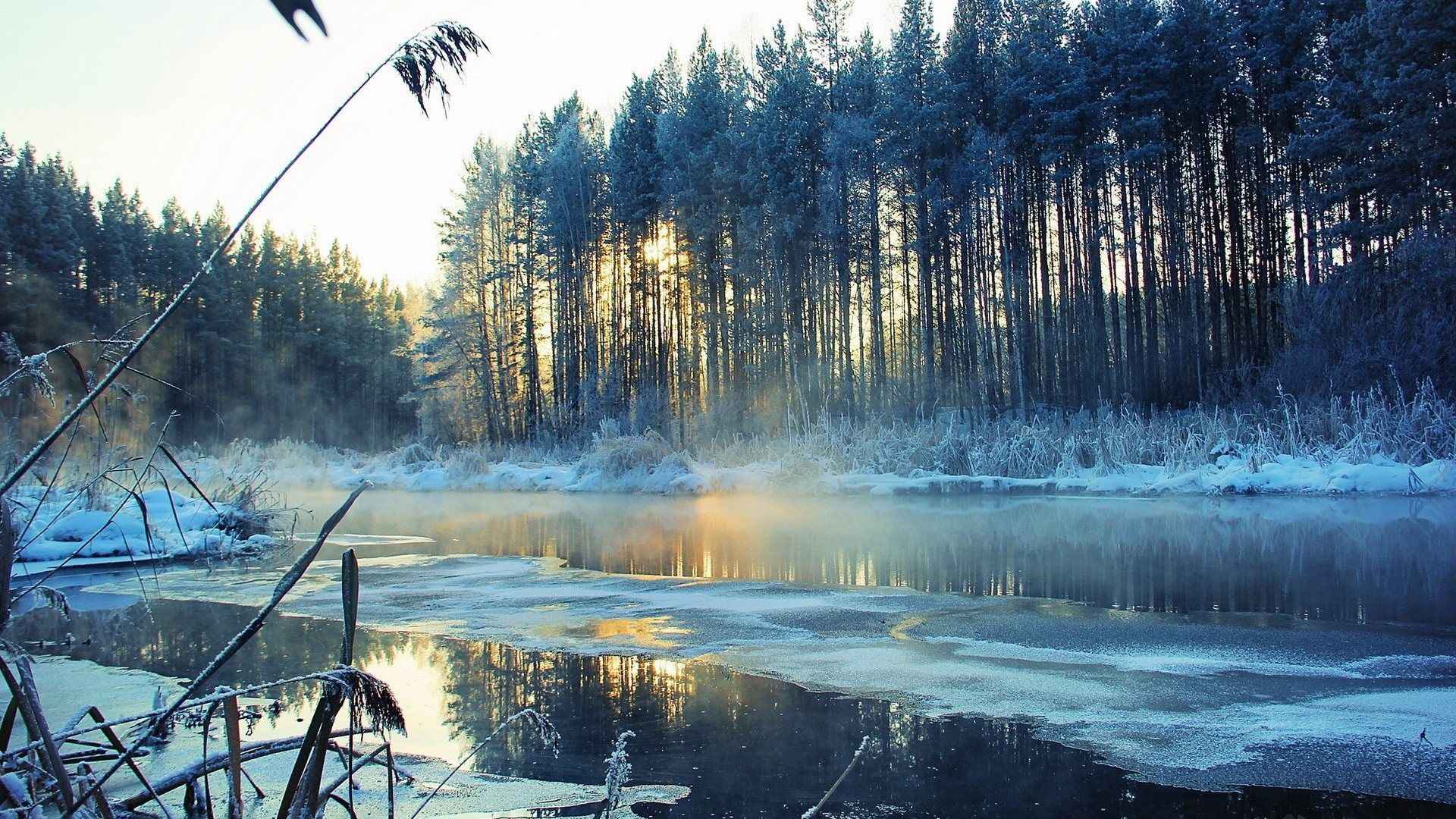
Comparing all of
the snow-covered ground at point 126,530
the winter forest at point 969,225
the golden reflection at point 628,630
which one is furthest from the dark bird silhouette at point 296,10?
the winter forest at point 969,225

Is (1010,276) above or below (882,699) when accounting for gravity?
above

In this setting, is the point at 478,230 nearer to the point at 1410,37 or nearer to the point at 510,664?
the point at 1410,37

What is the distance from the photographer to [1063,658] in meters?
5.16

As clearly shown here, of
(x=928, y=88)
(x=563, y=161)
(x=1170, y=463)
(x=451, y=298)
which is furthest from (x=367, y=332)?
(x=1170, y=463)

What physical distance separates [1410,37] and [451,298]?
34713mm

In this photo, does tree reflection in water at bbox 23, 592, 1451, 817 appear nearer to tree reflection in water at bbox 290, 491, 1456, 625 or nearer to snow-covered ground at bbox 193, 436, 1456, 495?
tree reflection in water at bbox 290, 491, 1456, 625

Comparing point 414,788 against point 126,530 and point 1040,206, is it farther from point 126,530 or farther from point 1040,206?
point 1040,206

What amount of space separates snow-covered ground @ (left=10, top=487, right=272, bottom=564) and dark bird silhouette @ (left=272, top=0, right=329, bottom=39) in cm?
921

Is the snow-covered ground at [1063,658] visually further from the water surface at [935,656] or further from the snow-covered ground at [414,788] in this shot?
the snow-covered ground at [414,788]

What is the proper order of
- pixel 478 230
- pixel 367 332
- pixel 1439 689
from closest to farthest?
1. pixel 1439 689
2. pixel 478 230
3. pixel 367 332

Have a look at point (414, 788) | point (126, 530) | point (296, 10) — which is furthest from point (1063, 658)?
point (126, 530)

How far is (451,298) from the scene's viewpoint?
140 ft

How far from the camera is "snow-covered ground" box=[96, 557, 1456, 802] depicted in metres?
3.61

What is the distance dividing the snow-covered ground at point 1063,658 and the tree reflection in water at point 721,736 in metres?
0.20
